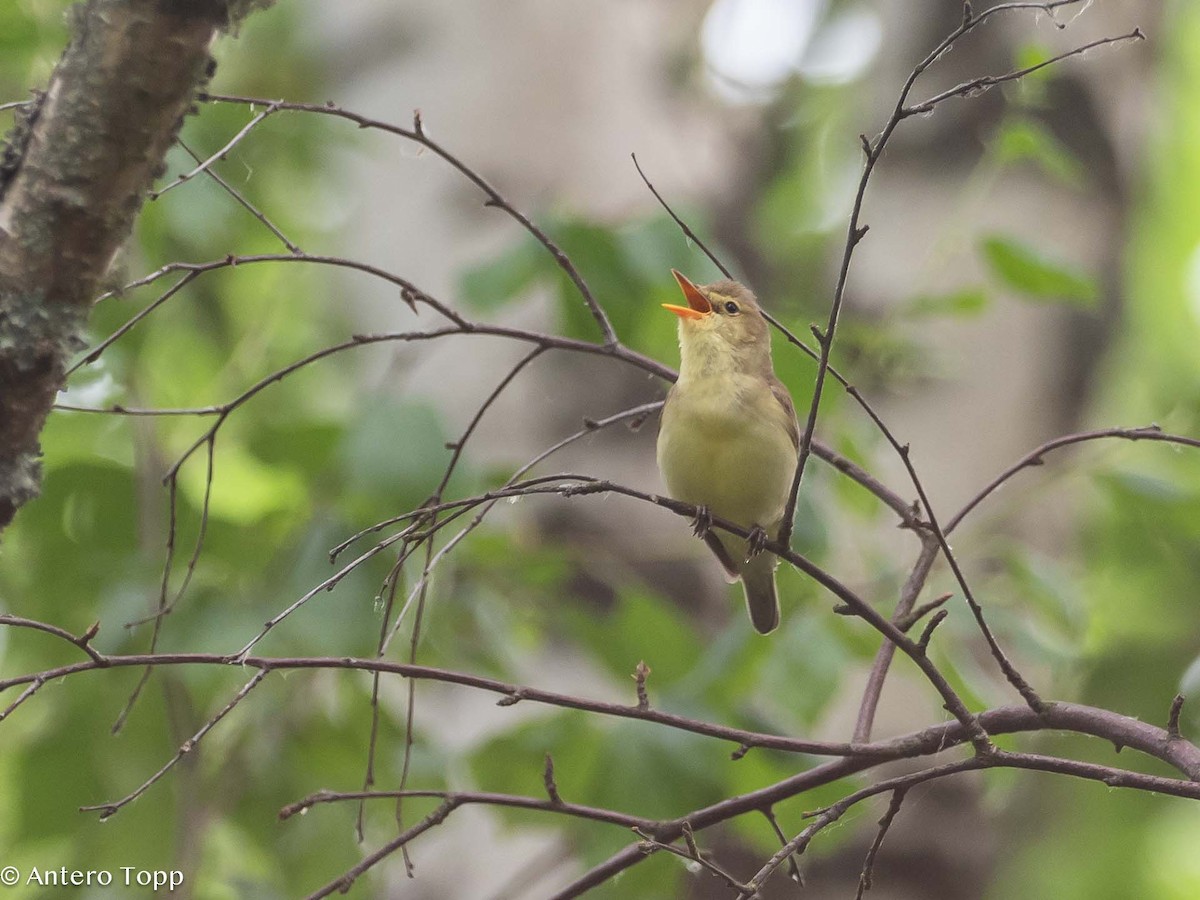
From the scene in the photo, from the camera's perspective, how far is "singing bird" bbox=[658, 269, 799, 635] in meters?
2.86

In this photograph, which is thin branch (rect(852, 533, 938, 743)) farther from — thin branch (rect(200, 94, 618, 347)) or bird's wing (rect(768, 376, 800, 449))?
bird's wing (rect(768, 376, 800, 449))

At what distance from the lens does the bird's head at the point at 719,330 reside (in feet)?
9.91

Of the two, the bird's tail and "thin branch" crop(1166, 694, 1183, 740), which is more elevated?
the bird's tail

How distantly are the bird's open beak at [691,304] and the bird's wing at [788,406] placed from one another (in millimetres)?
237

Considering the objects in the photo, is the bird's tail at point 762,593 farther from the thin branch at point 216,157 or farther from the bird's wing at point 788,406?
the thin branch at point 216,157

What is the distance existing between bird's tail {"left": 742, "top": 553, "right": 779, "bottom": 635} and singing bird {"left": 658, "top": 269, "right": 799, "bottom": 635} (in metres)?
0.15

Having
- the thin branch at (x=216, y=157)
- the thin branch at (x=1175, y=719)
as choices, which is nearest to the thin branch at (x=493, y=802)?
the thin branch at (x=1175, y=719)

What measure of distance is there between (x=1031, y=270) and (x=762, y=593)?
1.09m

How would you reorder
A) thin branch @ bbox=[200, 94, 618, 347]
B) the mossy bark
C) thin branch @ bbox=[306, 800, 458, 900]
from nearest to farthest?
the mossy bark → thin branch @ bbox=[306, 800, 458, 900] → thin branch @ bbox=[200, 94, 618, 347]

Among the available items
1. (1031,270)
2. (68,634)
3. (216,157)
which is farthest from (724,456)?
(68,634)

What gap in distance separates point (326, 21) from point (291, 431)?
102 inches

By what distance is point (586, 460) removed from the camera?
414 centimetres

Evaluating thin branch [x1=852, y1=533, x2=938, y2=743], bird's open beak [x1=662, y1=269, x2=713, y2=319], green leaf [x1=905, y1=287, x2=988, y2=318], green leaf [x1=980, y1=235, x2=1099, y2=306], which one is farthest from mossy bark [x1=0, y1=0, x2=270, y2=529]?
green leaf [x1=905, y1=287, x2=988, y2=318]

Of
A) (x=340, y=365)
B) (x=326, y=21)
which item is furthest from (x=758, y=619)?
(x=326, y=21)
